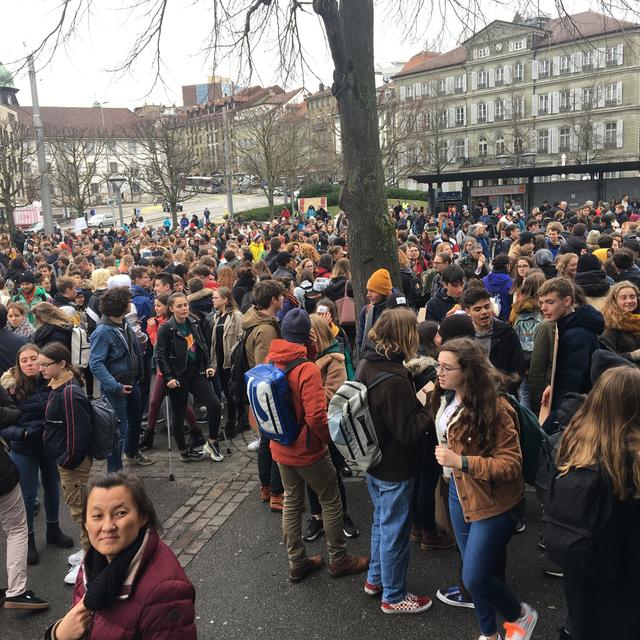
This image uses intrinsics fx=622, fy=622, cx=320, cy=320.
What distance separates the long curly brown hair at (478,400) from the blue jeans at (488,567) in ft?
1.36

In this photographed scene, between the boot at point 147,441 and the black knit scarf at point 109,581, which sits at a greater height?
the black knit scarf at point 109,581

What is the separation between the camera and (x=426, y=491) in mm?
4691

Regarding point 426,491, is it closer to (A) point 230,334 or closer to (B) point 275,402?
(B) point 275,402

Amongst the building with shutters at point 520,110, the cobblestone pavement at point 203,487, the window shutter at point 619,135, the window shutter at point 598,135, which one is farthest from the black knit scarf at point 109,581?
the window shutter at point 619,135

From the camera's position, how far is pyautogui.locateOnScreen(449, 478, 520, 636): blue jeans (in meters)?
3.29

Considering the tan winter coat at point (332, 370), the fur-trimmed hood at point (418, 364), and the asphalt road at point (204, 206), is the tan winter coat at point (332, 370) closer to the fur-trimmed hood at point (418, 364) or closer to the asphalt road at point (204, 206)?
the fur-trimmed hood at point (418, 364)

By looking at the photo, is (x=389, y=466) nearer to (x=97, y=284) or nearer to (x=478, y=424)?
(x=478, y=424)

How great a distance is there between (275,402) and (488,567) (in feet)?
5.27

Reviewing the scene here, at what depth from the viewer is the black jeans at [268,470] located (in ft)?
17.8

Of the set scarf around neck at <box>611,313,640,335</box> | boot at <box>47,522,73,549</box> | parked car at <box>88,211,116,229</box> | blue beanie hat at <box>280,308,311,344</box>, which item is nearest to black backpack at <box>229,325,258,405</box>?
blue beanie hat at <box>280,308,311,344</box>

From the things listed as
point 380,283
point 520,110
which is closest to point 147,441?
point 380,283

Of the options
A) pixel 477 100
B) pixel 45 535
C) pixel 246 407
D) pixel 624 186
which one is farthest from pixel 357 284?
pixel 477 100

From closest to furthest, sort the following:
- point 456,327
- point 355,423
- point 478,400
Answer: point 478,400 < point 355,423 < point 456,327

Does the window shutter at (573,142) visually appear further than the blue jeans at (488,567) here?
Yes
